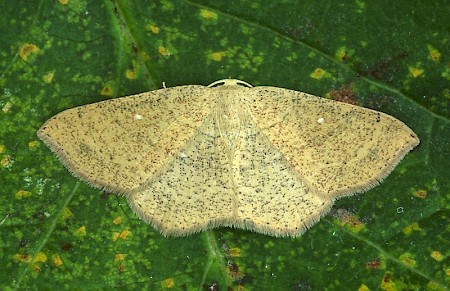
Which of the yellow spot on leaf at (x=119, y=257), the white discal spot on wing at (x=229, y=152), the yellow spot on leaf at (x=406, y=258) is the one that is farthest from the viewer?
the yellow spot on leaf at (x=119, y=257)

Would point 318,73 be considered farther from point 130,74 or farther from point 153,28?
point 130,74

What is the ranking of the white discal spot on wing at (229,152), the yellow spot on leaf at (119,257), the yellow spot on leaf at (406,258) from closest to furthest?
the white discal spot on wing at (229,152) → the yellow spot on leaf at (406,258) → the yellow spot on leaf at (119,257)

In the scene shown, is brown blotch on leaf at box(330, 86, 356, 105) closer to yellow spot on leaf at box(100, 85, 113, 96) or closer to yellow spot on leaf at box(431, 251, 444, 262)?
yellow spot on leaf at box(431, 251, 444, 262)

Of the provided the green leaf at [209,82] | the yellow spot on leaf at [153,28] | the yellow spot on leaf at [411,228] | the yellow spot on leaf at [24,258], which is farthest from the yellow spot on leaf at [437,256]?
the yellow spot on leaf at [24,258]

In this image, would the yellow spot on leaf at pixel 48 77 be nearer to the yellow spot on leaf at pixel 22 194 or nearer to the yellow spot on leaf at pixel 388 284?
the yellow spot on leaf at pixel 22 194

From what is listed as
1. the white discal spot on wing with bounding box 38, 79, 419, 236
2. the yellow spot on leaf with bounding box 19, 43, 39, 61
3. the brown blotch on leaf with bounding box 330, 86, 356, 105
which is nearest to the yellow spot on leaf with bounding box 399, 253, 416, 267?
the white discal spot on wing with bounding box 38, 79, 419, 236

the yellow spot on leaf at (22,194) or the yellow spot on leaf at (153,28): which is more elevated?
the yellow spot on leaf at (153,28)

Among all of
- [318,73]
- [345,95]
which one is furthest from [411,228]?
[318,73]
